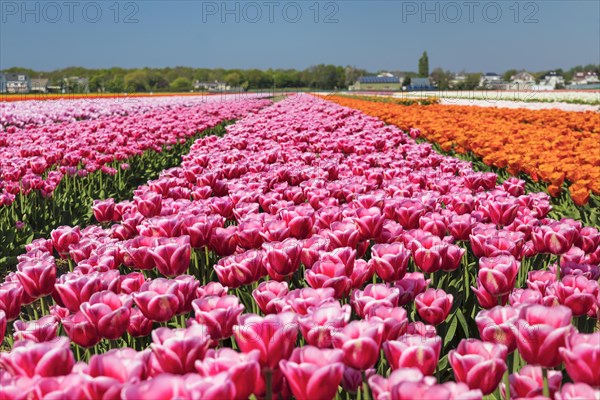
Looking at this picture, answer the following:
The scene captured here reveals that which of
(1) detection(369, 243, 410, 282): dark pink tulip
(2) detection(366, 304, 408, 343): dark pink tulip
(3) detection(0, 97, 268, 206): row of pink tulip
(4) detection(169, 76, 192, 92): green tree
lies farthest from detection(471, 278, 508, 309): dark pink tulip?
(4) detection(169, 76, 192, 92): green tree

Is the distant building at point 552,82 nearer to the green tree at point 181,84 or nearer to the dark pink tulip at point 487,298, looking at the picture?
the green tree at point 181,84

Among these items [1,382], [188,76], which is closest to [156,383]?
[1,382]

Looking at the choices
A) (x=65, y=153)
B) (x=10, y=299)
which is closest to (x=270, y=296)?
(x=10, y=299)

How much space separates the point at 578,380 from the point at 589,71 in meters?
213

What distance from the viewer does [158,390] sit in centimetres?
124

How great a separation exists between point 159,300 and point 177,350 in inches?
17.3

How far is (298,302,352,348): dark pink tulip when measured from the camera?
63.7 inches

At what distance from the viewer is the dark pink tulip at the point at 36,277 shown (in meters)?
2.28

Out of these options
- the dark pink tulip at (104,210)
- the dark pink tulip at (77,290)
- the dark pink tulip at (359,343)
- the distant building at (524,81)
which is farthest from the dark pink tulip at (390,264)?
the distant building at (524,81)

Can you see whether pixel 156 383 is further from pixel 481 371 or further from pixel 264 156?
pixel 264 156

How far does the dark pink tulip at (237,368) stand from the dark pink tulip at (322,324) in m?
0.26

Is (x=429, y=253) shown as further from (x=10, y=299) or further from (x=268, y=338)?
(x=10, y=299)

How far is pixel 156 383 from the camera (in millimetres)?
1250

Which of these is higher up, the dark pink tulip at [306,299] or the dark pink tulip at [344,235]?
the dark pink tulip at [344,235]
